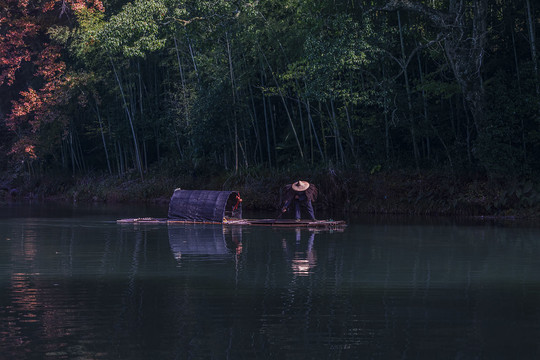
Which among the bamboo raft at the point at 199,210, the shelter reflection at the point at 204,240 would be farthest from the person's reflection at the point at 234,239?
the bamboo raft at the point at 199,210

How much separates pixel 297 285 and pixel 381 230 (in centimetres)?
1083

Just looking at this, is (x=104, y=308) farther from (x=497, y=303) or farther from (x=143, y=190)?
(x=143, y=190)

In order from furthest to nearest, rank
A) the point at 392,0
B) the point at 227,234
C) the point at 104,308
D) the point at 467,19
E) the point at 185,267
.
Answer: the point at 467,19 → the point at 392,0 → the point at 227,234 → the point at 185,267 → the point at 104,308

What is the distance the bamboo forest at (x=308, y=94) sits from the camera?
28656 mm

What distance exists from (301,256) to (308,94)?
14.3 metres

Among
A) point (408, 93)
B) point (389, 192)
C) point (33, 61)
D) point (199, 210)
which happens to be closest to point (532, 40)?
point (408, 93)

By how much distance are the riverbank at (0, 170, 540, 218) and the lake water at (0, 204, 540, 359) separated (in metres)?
7.05

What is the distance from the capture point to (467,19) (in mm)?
31047

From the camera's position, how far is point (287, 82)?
34.8 meters

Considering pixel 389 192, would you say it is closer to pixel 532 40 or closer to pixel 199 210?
pixel 532 40

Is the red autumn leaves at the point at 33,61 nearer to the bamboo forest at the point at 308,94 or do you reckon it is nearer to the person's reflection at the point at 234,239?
the bamboo forest at the point at 308,94

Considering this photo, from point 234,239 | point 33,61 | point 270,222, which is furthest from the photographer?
point 33,61

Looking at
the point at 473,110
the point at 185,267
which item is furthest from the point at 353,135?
the point at 185,267

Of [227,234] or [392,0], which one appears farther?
[392,0]
